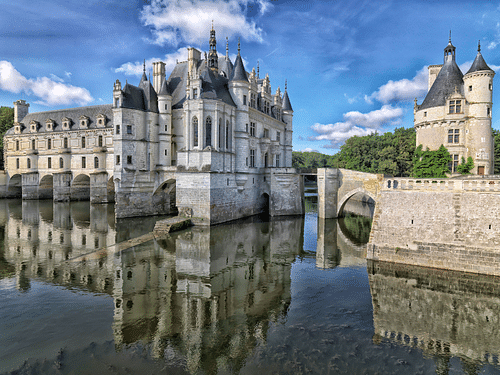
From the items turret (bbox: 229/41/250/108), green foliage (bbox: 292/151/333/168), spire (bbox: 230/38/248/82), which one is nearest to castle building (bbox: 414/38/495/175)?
turret (bbox: 229/41/250/108)

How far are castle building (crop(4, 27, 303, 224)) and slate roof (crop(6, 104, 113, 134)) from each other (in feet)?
0.72

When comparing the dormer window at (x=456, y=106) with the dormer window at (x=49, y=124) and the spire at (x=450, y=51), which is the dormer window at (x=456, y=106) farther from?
the dormer window at (x=49, y=124)

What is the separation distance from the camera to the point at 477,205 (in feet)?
52.6

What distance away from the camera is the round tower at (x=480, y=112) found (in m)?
25.7

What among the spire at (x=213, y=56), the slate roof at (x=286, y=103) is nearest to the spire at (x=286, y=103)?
the slate roof at (x=286, y=103)

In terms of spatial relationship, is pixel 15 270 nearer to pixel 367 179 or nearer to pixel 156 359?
pixel 156 359

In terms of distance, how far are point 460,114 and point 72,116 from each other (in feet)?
163

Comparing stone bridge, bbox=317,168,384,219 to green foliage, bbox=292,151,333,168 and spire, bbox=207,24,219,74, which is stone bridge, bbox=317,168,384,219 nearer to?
spire, bbox=207,24,219,74

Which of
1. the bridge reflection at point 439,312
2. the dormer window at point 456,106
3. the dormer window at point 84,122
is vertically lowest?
the bridge reflection at point 439,312

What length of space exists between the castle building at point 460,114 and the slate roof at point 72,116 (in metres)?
39.2

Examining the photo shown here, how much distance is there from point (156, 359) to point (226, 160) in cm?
2215

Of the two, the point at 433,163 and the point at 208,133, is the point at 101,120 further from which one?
the point at 433,163

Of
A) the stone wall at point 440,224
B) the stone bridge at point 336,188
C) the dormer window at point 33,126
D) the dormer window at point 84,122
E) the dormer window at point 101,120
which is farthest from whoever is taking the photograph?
→ the dormer window at point 33,126

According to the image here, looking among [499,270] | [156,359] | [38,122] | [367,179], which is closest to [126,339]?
[156,359]
